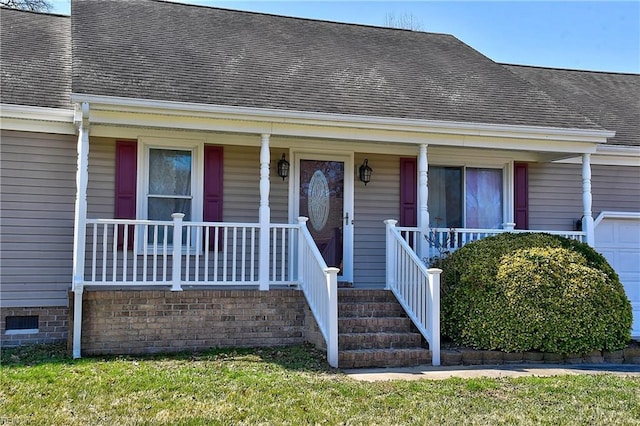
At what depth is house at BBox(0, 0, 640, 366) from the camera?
7.56 m

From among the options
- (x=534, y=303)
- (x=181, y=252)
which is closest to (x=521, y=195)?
(x=534, y=303)

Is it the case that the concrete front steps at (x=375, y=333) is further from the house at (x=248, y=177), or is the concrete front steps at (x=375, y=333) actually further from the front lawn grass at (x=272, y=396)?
the front lawn grass at (x=272, y=396)

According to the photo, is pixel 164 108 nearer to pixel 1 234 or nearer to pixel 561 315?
pixel 1 234

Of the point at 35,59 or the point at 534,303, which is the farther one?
the point at 35,59

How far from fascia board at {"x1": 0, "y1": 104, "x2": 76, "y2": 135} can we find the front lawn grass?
3307 mm

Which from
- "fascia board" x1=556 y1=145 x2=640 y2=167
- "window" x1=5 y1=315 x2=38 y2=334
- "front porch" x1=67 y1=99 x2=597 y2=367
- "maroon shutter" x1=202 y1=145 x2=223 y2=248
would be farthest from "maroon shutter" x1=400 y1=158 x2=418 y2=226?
"window" x1=5 y1=315 x2=38 y2=334

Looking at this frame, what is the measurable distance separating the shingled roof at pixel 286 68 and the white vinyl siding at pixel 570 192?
1194mm

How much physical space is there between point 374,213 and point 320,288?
274 cm

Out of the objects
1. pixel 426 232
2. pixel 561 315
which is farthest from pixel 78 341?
pixel 561 315

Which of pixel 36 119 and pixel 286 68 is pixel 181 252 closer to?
pixel 36 119

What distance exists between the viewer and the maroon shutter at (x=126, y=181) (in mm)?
8555

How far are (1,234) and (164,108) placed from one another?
3.01 m

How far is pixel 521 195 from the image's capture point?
33.9 feet

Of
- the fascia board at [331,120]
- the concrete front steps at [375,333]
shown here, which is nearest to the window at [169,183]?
the fascia board at [331,120]
